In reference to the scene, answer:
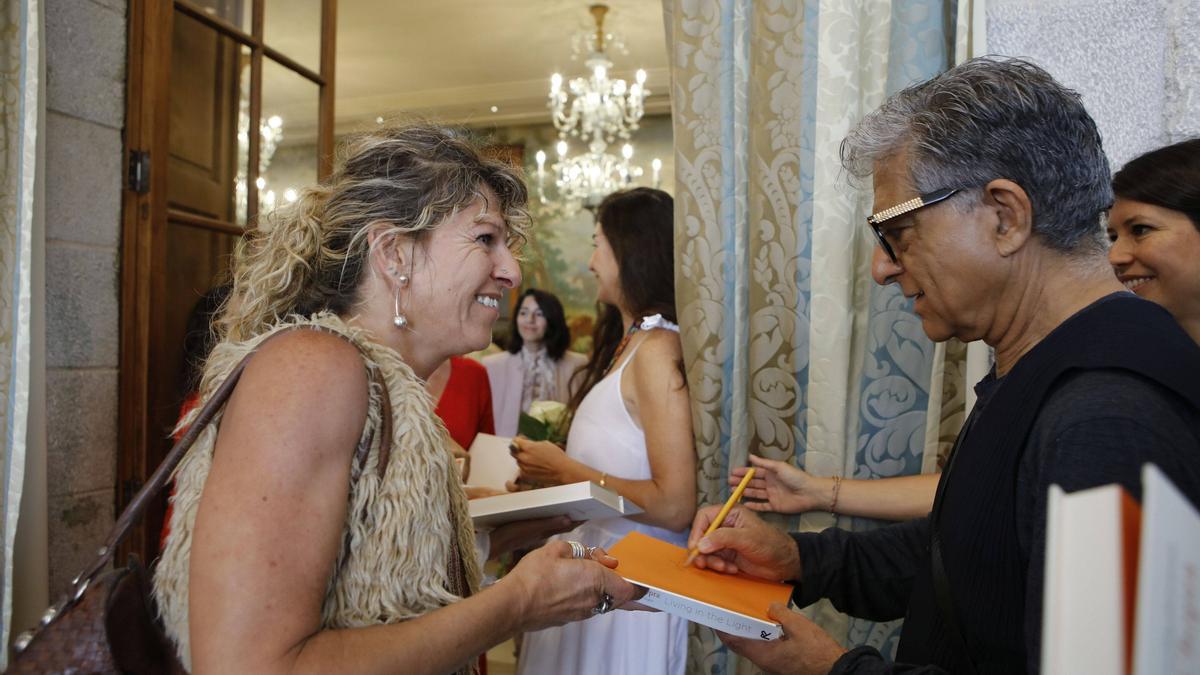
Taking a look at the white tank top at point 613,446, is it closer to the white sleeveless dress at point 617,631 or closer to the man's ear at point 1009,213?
the white sleeveless dress at point 617,631

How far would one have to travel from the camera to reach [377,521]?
124cm

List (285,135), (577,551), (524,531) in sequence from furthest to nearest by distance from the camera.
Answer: (285,135)
(524,531)
(577,551)

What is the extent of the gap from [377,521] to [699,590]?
546mm

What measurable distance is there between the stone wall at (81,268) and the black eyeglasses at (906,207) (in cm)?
211

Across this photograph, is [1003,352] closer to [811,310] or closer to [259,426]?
[811,310]

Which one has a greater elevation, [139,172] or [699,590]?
[139,172]

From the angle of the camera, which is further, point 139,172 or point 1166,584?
point 139,172

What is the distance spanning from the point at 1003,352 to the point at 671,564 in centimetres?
70

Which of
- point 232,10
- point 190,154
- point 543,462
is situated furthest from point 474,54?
point 543,462

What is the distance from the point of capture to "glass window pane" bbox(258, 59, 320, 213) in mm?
3070

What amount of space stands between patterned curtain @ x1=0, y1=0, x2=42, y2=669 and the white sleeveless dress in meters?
1.29

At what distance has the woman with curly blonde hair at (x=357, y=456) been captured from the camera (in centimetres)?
109

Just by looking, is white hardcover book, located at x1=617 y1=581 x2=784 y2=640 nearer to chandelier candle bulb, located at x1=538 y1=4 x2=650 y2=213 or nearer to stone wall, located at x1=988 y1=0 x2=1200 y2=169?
stone wall, located at x1=988 y1=0 x2=1200 y2=169

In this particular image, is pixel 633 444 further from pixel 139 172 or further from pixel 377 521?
pixel 139 172
